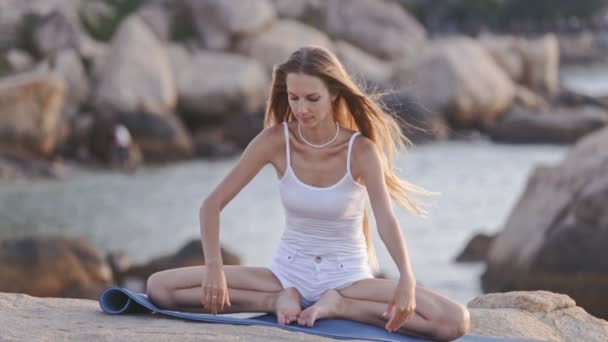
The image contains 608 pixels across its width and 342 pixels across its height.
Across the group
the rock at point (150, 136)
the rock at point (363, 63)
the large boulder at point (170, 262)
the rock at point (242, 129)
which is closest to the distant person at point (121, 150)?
the rock at point (150, 136)

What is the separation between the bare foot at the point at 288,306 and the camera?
16.2 ft

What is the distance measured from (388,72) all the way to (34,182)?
14.2 m

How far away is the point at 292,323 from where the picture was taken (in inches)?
195

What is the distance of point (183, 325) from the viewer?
16.0 feet

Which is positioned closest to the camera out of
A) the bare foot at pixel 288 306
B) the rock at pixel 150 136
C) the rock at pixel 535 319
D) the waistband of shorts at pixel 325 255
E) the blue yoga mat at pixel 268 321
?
the blue yoga mat at pixel 268 321

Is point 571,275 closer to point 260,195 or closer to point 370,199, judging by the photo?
point 370,199

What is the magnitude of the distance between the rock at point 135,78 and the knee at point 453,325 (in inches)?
903

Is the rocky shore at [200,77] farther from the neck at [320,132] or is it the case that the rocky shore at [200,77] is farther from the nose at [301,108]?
the nose at [301,108]

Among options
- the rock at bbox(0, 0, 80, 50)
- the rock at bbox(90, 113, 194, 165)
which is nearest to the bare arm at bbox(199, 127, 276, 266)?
the rock at bbox(90, 113, 194, 165)

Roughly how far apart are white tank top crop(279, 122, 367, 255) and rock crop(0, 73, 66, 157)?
20629 millimetres

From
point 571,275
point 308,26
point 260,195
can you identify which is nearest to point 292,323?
point 571,275

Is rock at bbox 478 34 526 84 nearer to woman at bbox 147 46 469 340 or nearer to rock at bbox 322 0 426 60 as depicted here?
rock at bbox 322 0 426 60

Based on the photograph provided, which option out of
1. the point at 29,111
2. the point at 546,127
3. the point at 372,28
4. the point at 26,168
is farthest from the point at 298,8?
the point at 26,168

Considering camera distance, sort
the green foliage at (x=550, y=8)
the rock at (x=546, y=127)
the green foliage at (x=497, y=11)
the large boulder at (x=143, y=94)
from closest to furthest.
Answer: the large boulder at (x=143, y=94), the rock at (x=546, y=127), the green foliage at (x=497, y=11), the green foliage at (x=550, y=8)
